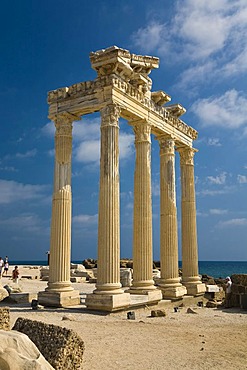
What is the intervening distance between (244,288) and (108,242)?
Result: 7.54 metres

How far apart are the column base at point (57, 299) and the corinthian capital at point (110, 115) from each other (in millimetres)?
7548

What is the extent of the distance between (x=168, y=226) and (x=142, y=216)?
3.06 m

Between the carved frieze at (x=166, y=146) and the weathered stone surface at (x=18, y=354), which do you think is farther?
the carved frieze at (x=166, y=146)

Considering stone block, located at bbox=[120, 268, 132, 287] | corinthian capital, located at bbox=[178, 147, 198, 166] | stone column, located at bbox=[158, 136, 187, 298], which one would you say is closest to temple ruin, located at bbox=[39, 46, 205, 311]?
stone column, located at bbox=[158, 136, 187, 298]

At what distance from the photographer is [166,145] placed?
2269 centimetres

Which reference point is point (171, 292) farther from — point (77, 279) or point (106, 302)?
point (77, 279)

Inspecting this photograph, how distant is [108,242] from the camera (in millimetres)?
16594

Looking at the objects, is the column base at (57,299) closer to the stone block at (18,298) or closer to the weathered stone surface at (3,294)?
the stone block at (18,298)

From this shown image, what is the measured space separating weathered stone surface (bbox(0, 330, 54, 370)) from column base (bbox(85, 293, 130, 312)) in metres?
10.1

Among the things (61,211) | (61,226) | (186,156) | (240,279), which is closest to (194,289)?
(240,279)

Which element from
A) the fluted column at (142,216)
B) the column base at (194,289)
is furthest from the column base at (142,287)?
the column base at (194,289)

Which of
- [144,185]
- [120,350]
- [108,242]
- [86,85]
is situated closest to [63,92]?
[86,85]

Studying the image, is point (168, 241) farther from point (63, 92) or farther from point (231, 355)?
point (231, 355)

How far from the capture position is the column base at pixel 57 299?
1694 cm
